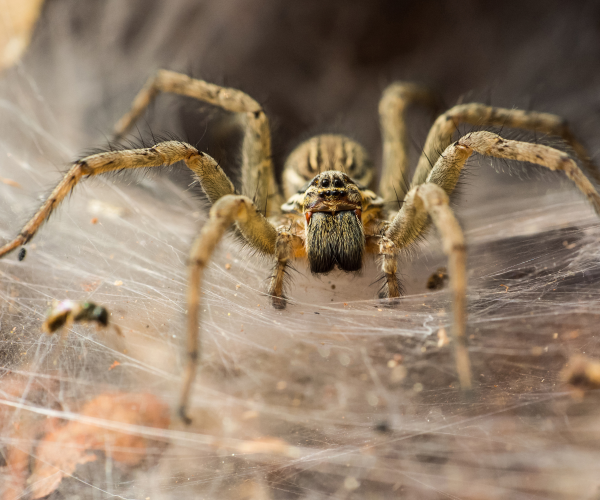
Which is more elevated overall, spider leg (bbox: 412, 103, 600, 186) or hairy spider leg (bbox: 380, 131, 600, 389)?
spider leg (bbox: 412, 103, 600, 186)

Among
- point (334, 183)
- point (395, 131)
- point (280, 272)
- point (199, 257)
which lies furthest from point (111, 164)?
point (395, 131)

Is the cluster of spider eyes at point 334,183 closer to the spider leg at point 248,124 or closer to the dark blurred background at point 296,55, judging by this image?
the spider leg at point 248,124

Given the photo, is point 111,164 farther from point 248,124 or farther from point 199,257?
point 248,124

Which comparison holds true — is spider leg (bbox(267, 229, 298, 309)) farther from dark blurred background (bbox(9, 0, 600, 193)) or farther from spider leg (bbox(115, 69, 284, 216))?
dark blurred background (bbox(9, 0, 600, 193))

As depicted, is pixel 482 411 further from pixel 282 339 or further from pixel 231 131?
pixel 231 131

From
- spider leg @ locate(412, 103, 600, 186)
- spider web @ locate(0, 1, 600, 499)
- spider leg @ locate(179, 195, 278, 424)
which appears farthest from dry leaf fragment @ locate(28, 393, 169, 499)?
spider leg @ locate(412, 103, 600, 186)
